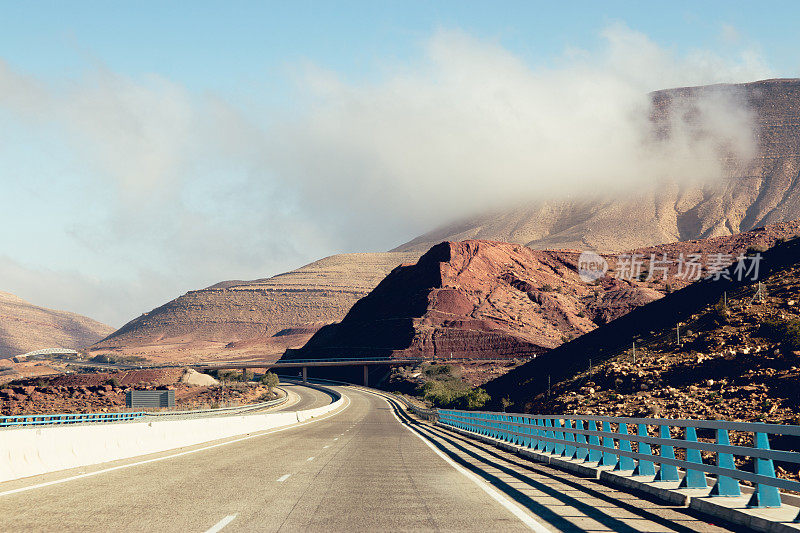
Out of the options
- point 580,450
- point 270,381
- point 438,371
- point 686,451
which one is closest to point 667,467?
point 686,451

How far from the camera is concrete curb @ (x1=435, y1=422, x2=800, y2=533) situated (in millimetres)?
9188

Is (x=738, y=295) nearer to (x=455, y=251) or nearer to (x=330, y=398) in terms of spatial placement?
(x=330, y=398)

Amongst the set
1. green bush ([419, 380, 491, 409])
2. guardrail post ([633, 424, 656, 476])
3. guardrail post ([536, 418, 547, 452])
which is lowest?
green bush ([419, 380, 491, 409])

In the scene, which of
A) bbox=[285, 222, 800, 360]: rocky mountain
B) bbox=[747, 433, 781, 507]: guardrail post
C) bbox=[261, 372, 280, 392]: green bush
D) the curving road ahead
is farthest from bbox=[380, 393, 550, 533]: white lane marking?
bbox=[261, 372, 280, 392]: green bush

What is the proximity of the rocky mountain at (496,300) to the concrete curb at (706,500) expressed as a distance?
120 m

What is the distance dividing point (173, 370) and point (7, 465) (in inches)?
5216

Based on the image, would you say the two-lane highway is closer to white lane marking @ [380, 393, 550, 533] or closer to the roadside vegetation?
white lane marking @ [380, 393, 550, 533]

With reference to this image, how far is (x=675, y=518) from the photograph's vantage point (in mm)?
10812

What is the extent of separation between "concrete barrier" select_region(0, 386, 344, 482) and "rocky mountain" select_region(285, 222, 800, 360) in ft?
366

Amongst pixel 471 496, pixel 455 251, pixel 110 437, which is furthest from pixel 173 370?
pixel 471 496

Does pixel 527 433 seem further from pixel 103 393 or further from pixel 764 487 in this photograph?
pixel 103 393

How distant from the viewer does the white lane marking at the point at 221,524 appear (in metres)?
9.62

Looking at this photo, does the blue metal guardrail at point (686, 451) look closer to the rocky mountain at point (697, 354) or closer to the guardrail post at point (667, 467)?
the guardrail post at point (667, 467)

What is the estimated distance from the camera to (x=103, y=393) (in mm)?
105938
